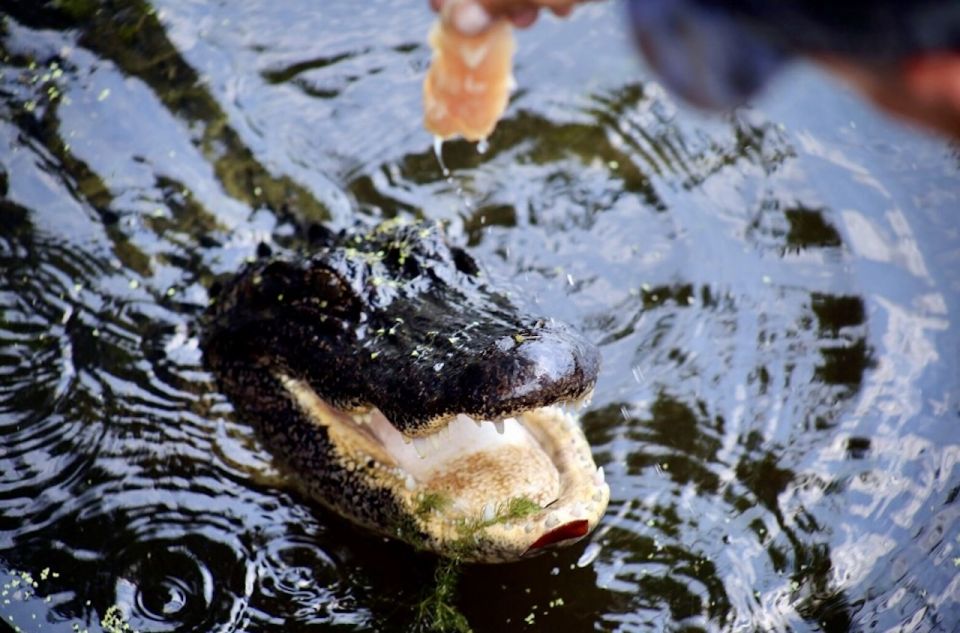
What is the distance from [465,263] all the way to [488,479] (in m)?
1.00

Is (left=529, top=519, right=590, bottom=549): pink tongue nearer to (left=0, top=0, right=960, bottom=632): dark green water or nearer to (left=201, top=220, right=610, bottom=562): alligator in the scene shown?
(left=201, top=220, right=610, bottom=562): alligator

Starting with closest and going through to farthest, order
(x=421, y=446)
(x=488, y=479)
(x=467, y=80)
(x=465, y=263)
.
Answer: (x=467, y=80)
(x=488, y=479)
(x=421, y=446)
(x=465, y=263)

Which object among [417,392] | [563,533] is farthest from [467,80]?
[563,533]

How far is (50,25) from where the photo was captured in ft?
21.6

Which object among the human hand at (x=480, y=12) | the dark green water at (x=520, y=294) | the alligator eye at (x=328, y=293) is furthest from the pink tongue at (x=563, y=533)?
the human hand at (x=480, y=12)

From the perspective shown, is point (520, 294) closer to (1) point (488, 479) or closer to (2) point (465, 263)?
(2) point (465, 263)

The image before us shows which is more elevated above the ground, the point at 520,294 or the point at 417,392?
the point at 417,392

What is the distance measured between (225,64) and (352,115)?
2.86 ft

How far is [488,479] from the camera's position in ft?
→ 13.0

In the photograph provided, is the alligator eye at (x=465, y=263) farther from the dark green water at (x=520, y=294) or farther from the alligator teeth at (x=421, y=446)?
the dark green water at (x=520, y=294)

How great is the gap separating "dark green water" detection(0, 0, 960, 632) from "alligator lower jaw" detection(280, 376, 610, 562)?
39 centimetres

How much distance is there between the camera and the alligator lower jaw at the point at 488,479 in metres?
3.84

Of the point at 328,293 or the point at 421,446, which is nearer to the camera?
the point at 421,446

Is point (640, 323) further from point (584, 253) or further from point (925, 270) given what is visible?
point (925, 270)
